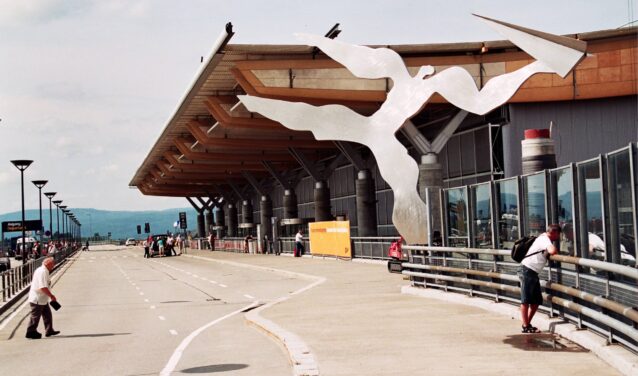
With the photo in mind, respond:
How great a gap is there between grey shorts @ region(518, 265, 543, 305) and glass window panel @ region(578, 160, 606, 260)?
86 cm

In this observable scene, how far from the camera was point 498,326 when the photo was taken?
15195 mm

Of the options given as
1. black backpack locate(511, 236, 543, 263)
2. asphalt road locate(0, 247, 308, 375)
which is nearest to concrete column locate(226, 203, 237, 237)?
asphalt road locate(0, 247, 308, 375)

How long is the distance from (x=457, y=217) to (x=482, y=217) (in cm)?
210

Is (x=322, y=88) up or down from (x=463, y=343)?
up

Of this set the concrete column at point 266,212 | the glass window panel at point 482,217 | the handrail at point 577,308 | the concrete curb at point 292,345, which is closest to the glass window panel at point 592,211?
the handrail at point 577,308

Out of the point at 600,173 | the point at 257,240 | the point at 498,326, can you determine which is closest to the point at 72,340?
the point at 498,326

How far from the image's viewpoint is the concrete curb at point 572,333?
10.1m

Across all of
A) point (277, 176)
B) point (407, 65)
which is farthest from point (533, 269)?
point (277, 176)

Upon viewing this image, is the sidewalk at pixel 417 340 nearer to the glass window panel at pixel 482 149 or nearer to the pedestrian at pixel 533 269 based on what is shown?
the pedestrian at pixel 533 269

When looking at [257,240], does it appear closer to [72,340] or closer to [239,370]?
[72,340]

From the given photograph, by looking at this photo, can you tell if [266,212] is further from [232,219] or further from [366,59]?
[366,59]

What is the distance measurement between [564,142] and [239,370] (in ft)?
112

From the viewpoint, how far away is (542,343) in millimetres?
12789

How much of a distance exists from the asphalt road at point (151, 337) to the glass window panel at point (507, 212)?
497 centimetres
